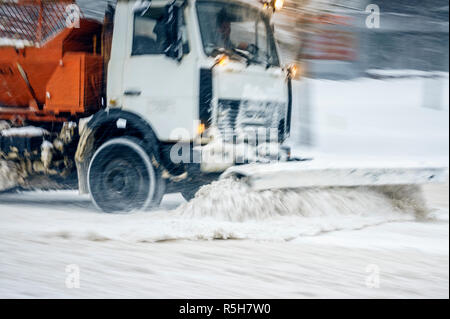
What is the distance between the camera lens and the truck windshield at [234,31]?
394 cm

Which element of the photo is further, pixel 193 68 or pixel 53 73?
pixel 53 73

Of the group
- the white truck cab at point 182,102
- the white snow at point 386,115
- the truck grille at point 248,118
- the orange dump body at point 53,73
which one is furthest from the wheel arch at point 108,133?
the white snow at point 386,115

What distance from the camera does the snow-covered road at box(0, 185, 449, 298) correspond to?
9.45 ft

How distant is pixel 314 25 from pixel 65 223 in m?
3.04

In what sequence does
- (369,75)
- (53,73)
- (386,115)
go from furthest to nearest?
(386,115), (369,75), (53,73)

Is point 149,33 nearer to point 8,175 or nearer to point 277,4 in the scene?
point 277,4

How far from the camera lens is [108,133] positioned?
4270 mm

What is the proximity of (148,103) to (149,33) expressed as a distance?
1.74 feet

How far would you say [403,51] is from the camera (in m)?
5.94

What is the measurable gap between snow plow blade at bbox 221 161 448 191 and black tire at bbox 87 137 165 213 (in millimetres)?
604

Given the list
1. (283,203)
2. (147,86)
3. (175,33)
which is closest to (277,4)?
(175,33)
